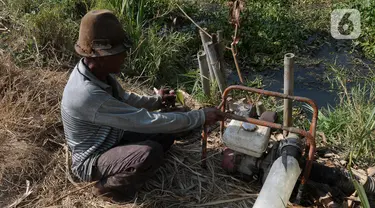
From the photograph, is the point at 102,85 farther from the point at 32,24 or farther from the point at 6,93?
the point at 32,24

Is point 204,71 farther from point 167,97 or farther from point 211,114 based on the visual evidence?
point 211,114

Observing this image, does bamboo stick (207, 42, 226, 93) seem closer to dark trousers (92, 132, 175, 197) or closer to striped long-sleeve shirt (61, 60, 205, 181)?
striped long-sleeve shirt (61, 60, 205, 181)

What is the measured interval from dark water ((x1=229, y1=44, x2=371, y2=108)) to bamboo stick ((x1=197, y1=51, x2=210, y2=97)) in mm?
1037

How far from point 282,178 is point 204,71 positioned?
161 centimetres

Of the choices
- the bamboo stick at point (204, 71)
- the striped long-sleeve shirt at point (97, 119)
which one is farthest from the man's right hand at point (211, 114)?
the bamboo stick at point (204, 71)

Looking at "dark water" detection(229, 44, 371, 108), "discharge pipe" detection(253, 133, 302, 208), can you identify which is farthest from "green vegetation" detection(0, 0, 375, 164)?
"discharge pipe" detection(253, 133, 302, 208)

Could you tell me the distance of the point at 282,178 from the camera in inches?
109

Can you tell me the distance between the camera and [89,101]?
274 centimetres

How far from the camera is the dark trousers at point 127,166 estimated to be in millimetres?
2893

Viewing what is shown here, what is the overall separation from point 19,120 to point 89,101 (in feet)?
4.29

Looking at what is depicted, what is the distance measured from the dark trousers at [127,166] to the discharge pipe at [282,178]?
0.80 meters

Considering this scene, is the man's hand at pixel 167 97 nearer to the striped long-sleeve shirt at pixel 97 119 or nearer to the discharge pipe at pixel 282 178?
the striped long-sleeve shirt at pixel 97 119

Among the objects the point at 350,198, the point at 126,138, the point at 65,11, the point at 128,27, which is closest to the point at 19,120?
the point at 126,138

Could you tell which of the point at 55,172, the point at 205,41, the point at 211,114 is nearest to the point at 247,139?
the point at 211,114
